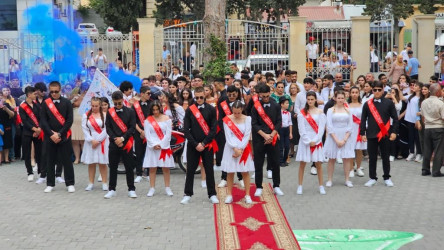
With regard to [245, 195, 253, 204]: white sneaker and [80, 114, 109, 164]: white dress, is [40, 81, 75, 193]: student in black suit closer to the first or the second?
[80, 114, 109, 164]: white dress

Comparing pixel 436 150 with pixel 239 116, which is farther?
pixel 436 150

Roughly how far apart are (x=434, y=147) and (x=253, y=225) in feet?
17.0

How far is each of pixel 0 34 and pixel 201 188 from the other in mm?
20684

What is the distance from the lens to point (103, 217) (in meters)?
Result: 10.6

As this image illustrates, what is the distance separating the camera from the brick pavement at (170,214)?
30.5ft

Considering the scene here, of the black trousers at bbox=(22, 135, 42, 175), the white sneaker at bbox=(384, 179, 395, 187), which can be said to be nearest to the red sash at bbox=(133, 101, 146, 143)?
the black trousers at bbox=(22, 135, 42, 175)

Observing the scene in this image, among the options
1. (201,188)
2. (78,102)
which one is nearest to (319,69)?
(78,102)

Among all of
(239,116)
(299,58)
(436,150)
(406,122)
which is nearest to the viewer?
(239,116)

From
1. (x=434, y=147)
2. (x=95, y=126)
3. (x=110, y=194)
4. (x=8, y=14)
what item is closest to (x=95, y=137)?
(x=95, y=126)

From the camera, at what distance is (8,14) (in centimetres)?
3381

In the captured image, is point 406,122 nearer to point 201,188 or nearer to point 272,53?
point 201,188

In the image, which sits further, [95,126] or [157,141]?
[95,126]

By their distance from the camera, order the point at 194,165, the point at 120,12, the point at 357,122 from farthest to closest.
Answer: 1. the point at 120,12
2. the point at 357,122
3. the point at 194,165

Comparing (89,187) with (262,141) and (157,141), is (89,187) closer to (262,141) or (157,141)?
(157,141)
